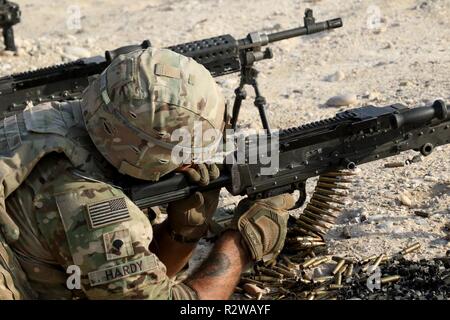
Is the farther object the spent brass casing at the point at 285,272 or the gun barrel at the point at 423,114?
the spent brass casing at the point at 285,272

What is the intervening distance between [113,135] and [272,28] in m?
8.23

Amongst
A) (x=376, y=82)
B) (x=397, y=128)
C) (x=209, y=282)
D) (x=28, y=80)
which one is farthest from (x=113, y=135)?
(x=376, y=82)

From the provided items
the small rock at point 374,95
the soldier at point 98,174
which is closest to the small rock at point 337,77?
the small rock at point 374,95

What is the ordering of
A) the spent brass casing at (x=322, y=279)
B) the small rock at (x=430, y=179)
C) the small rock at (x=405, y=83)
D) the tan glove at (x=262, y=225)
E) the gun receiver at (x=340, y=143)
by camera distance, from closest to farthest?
the tan glove at (x=262, y=225), the gun receiver at (x=340, y=143), the spent brass casing at (x=322, y=279), the small rock at (x=430, y=179), the small rock at (x=405, y=83)

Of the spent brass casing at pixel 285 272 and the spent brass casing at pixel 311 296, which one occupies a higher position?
the spent brass casing at pixel 285 272

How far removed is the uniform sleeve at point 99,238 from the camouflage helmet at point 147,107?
26cm

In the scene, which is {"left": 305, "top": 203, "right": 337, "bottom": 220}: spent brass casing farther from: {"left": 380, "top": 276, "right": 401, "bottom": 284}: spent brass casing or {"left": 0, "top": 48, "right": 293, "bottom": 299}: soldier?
{"left": 0, "top": 48, "right": 293, "bottom": 299}: soldier

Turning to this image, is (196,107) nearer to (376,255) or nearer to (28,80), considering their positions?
(376,255)

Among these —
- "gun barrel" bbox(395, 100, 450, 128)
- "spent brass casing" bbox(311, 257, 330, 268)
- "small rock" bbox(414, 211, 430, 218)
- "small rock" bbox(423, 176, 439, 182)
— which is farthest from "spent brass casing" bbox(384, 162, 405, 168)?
"gun barrel" bbox(395, 100, 450, 128)

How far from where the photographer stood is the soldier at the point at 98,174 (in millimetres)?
4262

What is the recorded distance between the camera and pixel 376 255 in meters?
6.20

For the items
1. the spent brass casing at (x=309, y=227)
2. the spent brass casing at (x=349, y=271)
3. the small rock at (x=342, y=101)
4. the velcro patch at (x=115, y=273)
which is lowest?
the spent brass casing at (x=349, y=271)

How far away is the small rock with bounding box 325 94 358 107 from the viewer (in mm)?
9398

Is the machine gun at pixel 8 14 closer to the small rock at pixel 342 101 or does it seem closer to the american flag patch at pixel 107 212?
the small rock at pixel 342 101
